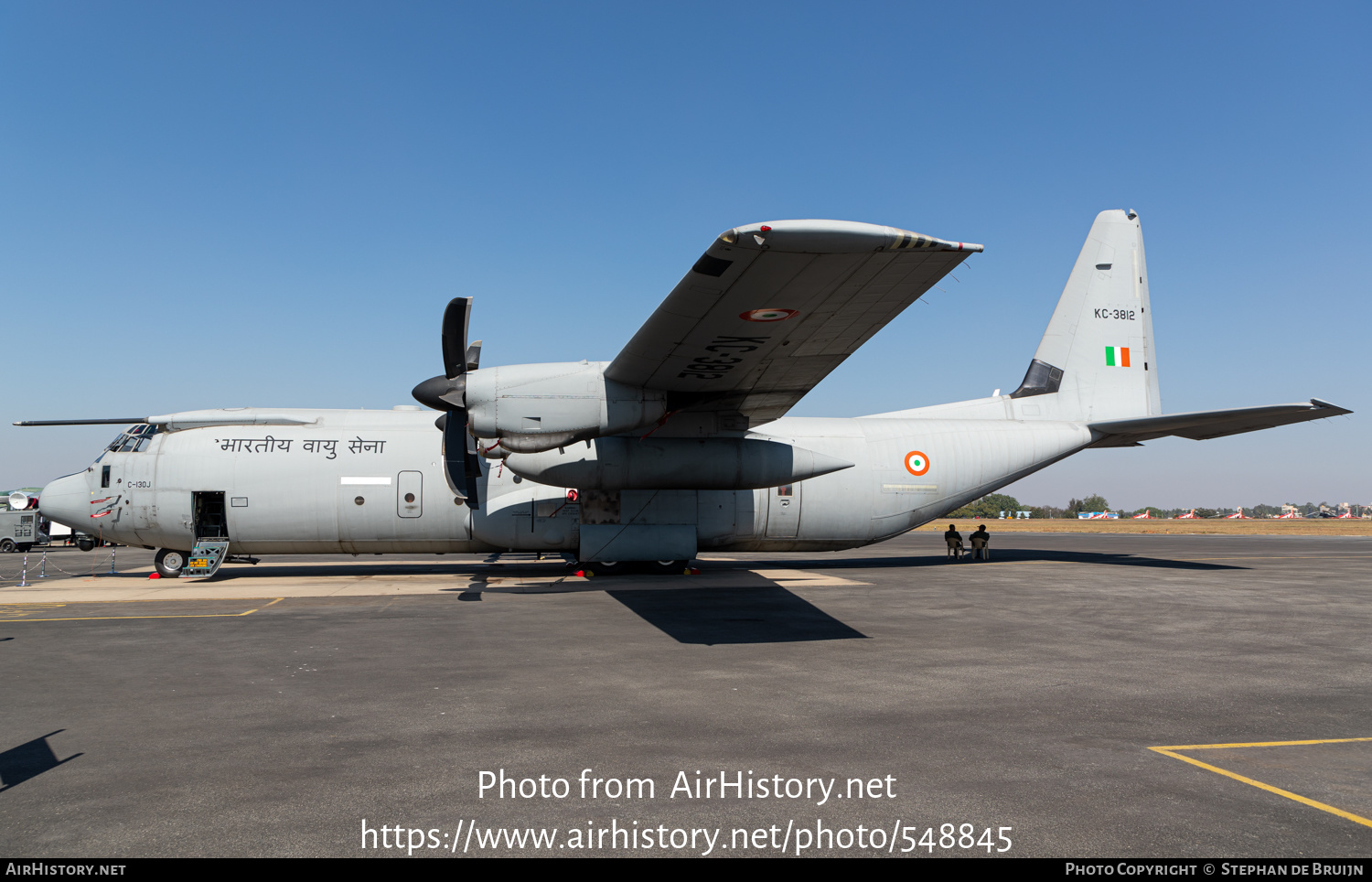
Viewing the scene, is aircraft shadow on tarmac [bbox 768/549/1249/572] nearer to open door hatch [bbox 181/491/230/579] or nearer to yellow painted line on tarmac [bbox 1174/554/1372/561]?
yellow painted line on tarmac [bbox 1174/554/1372/561]

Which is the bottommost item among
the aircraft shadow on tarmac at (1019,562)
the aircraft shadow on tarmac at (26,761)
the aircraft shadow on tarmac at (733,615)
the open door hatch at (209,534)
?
the aircraft shadow on tarmac at (1019,562)

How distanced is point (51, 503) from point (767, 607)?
A: 1750 cm

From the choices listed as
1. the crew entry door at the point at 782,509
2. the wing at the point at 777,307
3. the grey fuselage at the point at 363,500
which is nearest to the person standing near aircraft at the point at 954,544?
the grey fuselage at the point at 363,500

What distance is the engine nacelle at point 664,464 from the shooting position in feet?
49.9

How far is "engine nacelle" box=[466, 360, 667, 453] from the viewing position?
1187 cm

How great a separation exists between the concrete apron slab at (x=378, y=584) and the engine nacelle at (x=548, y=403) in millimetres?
4016

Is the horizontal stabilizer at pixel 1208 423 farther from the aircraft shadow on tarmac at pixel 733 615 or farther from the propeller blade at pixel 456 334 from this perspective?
the propeller blade at pixel 456 334

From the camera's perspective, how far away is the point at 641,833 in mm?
3908

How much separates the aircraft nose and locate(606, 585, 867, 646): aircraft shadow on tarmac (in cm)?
1317

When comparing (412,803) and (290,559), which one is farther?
(290,559)

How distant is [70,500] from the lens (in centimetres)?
1764

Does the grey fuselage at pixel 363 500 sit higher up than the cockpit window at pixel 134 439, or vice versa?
the cockpit window at pixel 134 439
